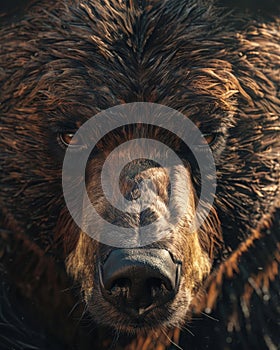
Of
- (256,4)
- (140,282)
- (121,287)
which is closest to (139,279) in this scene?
(140,282)

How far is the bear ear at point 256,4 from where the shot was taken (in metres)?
3.87

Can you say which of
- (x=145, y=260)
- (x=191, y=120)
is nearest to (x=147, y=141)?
(x=191, y=120)

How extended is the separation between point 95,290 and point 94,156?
23.9 inches

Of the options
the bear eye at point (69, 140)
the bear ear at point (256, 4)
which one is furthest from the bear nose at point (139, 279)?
the bear ear at point (256, 4)

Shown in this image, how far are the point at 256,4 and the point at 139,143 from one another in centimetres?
82

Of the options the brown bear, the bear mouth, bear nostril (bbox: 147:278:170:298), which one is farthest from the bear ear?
bear nostril (bbox: 147:278:170:298)

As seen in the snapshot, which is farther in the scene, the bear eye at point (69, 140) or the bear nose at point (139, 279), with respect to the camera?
the bear eye at point (69, 140)

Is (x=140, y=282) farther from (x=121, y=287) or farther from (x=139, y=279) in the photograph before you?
(x=121, y=287)

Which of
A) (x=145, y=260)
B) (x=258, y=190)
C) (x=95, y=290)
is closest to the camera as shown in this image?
(x=145, y=260)

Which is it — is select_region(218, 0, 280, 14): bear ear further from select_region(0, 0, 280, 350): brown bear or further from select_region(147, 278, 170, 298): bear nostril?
select_region(147, 278, 170, 298): bear nostril

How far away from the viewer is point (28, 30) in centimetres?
389

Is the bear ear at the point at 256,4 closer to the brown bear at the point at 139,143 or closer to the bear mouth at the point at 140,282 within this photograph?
the brown bear at the point at 139,143

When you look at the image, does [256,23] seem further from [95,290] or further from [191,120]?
[95,290]

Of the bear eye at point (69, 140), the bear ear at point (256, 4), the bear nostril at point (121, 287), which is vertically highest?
the bear ear at point (256, 4)
